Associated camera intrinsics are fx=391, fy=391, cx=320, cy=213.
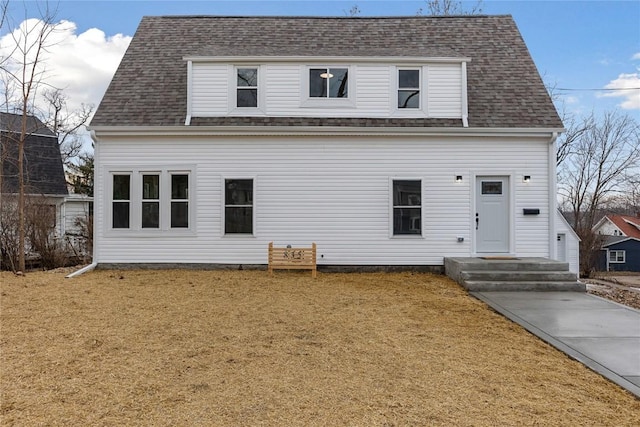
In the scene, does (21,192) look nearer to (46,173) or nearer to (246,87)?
(246,87)

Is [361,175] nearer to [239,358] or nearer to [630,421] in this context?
[239,358]

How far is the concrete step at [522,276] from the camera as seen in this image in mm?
7883

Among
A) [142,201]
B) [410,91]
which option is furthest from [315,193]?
[142,201]

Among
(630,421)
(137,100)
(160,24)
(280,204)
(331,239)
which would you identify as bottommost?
(630,421)

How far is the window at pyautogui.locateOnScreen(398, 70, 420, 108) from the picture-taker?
9.99 meters

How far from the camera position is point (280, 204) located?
9.77m

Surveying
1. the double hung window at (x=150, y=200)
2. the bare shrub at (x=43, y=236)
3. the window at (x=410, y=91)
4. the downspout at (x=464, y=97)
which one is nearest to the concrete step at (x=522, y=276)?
the downspout at (x=464, y=97)

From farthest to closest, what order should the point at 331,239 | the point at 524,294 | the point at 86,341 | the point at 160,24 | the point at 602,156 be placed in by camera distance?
the point at 602,156, the point at 160,24, the point at 331,239, the point at 524,294, the point at 86,341

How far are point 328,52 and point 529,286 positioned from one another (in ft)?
23.7

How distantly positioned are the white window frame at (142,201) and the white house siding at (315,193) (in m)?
0.06

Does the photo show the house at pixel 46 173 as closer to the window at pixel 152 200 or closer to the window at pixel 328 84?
the window at pixel 152 200

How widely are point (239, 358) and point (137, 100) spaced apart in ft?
28.2

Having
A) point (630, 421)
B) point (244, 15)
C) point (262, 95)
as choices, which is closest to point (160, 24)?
point (244, 15)

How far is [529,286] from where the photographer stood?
7.73 meters
